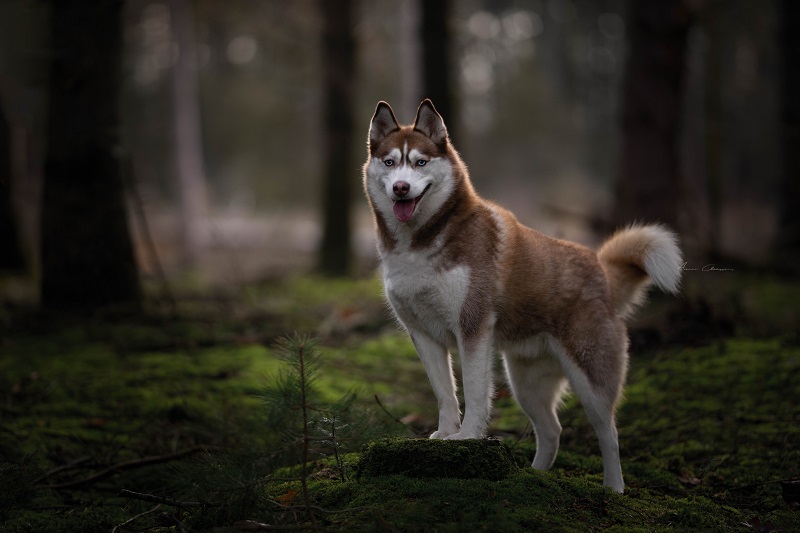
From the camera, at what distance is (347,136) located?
45.8 ft

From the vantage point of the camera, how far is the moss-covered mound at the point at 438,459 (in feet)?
12.3

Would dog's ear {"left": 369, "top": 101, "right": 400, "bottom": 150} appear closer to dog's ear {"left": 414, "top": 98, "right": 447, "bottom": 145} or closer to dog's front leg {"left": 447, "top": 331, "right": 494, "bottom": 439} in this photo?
dog's ear {"left": 414, "top": 98, "right": 447, "bottom": 145}

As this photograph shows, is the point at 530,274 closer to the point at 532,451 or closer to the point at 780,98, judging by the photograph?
the point at 532,451

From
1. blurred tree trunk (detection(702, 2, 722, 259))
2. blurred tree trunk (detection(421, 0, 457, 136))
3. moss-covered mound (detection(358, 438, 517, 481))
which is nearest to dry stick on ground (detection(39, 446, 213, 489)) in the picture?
moss-covered mound (detection(358, 438, 517, 481))

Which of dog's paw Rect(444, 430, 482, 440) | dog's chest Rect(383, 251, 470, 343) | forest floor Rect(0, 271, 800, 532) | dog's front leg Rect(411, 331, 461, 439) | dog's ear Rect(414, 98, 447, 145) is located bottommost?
forest floor Rect(0, 271, 800, 532)

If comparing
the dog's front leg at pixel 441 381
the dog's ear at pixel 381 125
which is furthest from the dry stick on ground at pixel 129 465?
the dog's ear at pixel 381 125

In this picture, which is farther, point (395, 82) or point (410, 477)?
point (395, 82)

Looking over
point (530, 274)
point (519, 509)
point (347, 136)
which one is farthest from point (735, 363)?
point (347, 136)

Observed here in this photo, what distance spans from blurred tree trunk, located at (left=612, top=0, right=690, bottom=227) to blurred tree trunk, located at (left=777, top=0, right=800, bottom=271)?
4747mm

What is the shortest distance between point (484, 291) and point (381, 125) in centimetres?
117

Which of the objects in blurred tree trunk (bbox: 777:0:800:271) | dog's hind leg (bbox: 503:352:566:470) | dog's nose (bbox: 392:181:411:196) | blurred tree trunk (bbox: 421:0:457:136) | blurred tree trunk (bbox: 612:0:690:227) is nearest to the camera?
dog's nose (bbox: 392:181:411:196)

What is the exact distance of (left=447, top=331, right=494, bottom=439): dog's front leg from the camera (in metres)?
4.14

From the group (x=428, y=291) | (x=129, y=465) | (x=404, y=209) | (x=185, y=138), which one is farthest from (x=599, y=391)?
(x=185, y=138)

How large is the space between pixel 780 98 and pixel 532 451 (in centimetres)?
1199
